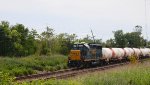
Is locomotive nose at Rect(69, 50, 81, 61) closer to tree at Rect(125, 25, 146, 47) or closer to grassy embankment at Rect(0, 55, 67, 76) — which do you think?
grassy embankment at Rect(0, 55, 67, 76)

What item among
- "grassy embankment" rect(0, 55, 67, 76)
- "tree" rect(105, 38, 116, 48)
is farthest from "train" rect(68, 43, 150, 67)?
"tree" rect(105, 38, 116, 48)

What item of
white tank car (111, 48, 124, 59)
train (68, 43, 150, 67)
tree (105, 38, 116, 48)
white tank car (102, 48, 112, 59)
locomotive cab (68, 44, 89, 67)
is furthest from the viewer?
tree (105, 38, 116, 48)

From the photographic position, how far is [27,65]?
111 feet

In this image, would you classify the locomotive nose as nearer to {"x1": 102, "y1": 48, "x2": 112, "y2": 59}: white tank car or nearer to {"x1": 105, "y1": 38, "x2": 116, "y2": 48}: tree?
{"x1": 102, "y1": 48, "x2": 112, "y2": 59}: white tank car

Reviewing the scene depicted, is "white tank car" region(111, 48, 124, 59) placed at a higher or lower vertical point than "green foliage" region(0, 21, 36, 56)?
lower

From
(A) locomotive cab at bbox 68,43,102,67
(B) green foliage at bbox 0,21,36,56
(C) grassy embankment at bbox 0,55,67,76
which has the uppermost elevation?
(B) green foliage at bbox 0,21,36,56

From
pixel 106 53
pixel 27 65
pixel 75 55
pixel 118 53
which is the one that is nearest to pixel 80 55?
pixel 75 55

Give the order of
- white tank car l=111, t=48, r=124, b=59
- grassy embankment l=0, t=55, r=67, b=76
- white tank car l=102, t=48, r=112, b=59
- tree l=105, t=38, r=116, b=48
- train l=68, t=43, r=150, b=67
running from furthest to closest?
1. tree l=105, t=38, r=116, b=48
2. white tank car l=111, t=48, r=124, b=59
3. white tank car l=102, t=48, r=112, b=59
4. train l=68, t=43, r=150, b=67
5. grassy embankment l=0, t=55, r=67, b=76

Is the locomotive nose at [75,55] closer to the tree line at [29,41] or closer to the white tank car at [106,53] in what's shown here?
the white tank car at [106,53]

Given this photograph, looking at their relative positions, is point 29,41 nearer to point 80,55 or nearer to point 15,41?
point 15,41

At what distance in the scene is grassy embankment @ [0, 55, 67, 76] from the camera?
2973cm

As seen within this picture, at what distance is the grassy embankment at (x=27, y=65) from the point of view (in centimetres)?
2973

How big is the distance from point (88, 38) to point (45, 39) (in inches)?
899

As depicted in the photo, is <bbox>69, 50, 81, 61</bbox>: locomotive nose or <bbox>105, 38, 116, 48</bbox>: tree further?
<bbox>105, 38, 116, 48</bbox>: tree
